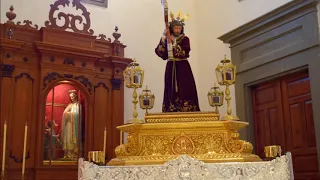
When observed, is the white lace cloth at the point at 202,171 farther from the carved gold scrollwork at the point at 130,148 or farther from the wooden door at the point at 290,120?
the wooden door at the point at 290,120

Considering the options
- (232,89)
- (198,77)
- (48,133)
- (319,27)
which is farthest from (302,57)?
(48,133)

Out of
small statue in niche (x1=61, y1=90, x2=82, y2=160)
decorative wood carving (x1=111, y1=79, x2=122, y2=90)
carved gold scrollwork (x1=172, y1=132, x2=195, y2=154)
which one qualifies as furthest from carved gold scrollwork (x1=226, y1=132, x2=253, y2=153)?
decorative wood carving (x1=111, y1=79, x2=122, y2=90)

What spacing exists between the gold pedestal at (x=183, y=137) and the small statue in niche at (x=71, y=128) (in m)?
2.05

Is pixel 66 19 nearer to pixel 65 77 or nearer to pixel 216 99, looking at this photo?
pixel 65 77

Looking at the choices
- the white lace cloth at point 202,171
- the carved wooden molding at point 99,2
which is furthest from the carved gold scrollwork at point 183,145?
the carved wooden molding at point 99,2

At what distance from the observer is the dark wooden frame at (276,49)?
5.16 meters

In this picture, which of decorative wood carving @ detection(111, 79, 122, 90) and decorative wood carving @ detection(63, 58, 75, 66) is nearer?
decorative wood carving @ detection(63, 58, 75, 66)

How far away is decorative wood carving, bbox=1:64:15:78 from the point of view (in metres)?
4.97

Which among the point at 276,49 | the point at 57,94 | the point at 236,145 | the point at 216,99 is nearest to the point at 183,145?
the point at 236,145

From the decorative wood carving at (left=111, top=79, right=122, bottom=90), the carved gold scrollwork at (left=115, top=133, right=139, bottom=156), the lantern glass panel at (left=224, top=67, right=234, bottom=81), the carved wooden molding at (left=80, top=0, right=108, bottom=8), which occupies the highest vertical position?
the carved wooden molding at (left=80, top=0, right=108, bottom=8)

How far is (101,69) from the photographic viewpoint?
228 inches

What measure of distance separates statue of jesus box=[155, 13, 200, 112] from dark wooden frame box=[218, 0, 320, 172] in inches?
78.4

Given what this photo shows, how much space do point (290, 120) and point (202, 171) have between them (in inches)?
120

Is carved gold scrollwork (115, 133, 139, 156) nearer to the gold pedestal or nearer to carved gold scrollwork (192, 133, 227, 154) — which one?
the gold pedestal
